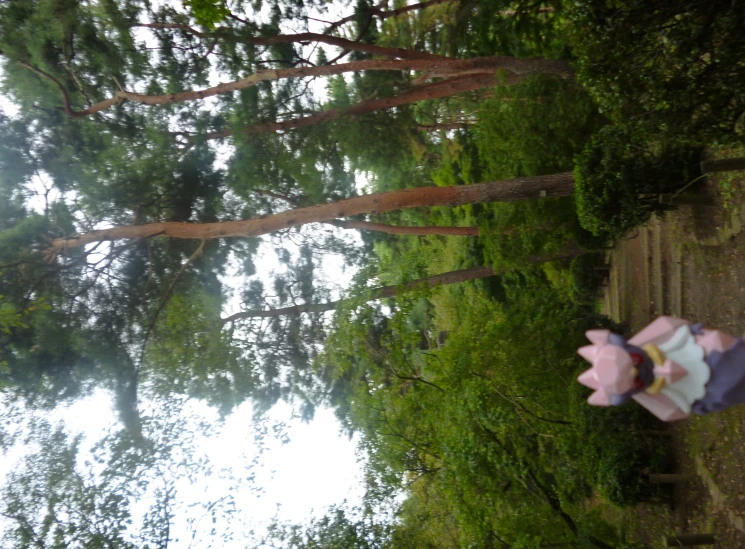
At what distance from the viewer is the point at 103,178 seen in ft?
36.6

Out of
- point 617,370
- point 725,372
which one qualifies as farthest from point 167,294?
point 725,372

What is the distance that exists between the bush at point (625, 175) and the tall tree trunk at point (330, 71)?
2670 millimetres

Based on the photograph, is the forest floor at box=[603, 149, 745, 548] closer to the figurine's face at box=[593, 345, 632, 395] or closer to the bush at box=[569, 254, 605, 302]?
the bush at box=[569, 254, 605, 302]

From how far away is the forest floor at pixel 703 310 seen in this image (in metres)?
7.75

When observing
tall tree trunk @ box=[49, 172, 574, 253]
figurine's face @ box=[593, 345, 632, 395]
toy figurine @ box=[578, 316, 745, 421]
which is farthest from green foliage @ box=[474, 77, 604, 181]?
figurine's face @ box=[593, 345, 632, 395]

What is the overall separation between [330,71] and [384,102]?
1.69m

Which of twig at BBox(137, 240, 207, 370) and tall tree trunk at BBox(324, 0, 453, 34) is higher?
tall tree trunk at BBox(324, 0, 453, 34)

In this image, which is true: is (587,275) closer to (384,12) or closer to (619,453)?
(619,453)

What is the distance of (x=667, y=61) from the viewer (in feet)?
18.9

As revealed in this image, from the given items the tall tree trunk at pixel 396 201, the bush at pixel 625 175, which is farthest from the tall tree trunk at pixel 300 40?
the bush at pixel 625 175

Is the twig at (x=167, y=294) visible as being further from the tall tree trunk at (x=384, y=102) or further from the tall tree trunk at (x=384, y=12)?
the tall tree trunk at (x=384, y=12)

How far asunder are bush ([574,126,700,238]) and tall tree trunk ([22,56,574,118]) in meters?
2.67

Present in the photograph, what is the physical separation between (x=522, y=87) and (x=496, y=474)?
22.0 ft

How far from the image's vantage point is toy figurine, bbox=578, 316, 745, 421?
376cm
